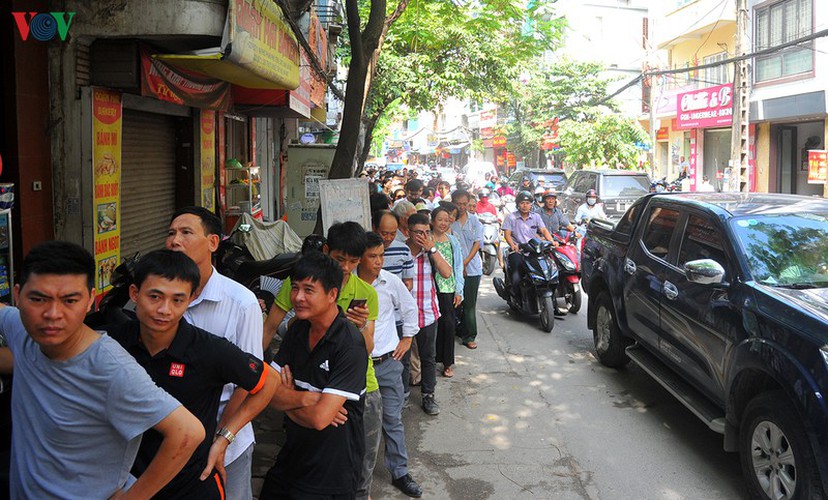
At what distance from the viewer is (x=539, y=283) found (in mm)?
8328

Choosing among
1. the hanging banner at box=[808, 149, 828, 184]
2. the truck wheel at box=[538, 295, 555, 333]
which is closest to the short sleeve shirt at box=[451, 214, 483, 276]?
the truck wheel at box=[538, 295, 555, 333]

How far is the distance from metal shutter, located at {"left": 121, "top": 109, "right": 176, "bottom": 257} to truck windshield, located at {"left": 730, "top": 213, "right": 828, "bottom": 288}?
5.63m

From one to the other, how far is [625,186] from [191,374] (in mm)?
16195

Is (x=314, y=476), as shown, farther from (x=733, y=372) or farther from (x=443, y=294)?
(x=443, y=294)

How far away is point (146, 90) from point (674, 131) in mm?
25156

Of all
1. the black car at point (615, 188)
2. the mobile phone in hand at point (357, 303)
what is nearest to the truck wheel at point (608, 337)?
the mobile phone in hand at point (357, 303)

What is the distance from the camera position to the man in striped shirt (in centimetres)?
554

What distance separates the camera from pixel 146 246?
7.75 metres

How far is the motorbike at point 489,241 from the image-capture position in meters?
11.5

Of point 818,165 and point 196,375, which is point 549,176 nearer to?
point 818,165

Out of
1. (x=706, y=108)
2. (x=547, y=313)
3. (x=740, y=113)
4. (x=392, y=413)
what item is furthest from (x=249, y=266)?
(x=706, y=108)

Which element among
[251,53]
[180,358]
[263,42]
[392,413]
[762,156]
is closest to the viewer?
[180,358]

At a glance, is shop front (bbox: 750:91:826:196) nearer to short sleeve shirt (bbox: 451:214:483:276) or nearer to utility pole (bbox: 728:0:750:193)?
utility pole (bbox: 728:0:750:193)

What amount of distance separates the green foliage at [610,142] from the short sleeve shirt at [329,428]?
21818 millimetres
